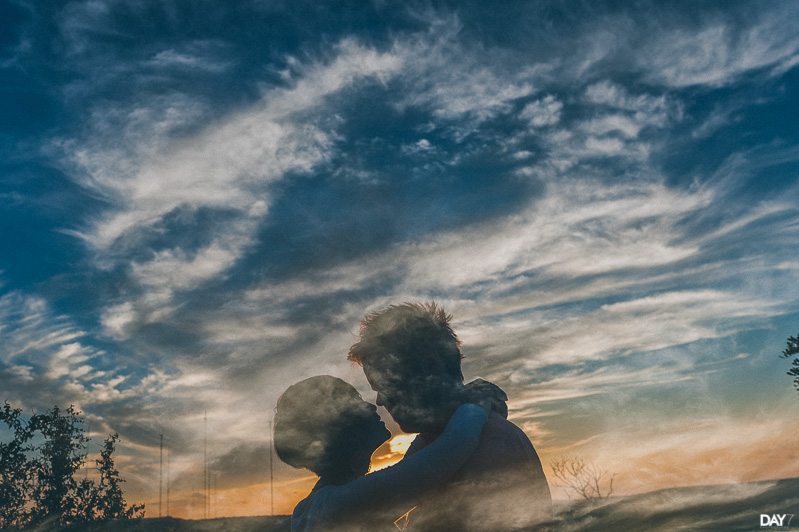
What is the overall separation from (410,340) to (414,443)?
0.79 m

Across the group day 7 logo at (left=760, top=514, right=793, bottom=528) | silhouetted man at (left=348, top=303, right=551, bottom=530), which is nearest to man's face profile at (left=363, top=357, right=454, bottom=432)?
silhouetted man at (left=348, top=303, right=551, bottom=530)

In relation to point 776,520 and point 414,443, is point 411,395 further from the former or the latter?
point 776,520

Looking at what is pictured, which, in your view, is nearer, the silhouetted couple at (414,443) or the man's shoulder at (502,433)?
the silhouetted couple at (414,443)

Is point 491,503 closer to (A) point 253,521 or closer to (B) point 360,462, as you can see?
(B) point 360,462

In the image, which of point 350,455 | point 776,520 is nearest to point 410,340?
point 350,455

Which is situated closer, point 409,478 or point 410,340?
point 409,478

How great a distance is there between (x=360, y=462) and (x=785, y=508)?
5411mm

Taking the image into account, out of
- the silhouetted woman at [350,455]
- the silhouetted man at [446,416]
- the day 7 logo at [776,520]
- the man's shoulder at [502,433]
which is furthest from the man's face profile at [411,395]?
the day 7 logo at [776,520]

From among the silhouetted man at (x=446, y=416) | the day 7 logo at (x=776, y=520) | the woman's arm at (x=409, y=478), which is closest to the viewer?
the woman's arm at (x=409, y=478)

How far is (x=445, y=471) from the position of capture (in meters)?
3.88

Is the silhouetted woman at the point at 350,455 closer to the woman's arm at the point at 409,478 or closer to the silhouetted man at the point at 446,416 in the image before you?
the woman's arm at the point at 409,478

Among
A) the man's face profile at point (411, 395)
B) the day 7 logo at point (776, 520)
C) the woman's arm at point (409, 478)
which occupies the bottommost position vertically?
the day 7 logo at point (776, 520)

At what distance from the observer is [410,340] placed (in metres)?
4.68

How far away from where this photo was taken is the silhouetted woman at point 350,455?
3.82 meters
